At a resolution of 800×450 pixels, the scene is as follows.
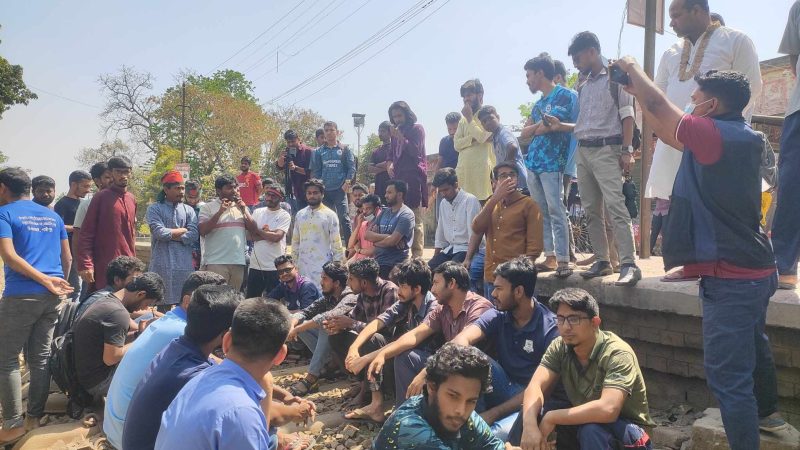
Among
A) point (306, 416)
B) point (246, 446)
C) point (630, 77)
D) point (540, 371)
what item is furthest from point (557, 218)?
point (246, 446)

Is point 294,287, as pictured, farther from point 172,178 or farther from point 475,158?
point 475,158

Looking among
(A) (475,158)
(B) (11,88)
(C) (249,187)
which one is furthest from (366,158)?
(A) (475,158)

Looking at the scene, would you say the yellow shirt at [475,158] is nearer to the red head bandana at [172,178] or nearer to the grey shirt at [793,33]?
the grey shirt at [793,33]

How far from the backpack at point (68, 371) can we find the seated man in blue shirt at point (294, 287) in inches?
74.3

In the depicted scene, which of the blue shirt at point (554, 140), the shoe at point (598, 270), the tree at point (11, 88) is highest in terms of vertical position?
the tree at point (11, 88)

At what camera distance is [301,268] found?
20.5 ft

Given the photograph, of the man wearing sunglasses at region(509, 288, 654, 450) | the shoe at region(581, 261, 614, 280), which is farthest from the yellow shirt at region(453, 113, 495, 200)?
the man wearing sunglasses at region(509, 288, 654, 450)

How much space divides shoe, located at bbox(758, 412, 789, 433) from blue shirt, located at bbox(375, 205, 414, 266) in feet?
11.2

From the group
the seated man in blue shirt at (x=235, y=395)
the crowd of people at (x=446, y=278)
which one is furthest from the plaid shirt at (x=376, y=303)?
the seated man in blue shirt at (x=235, y=395)

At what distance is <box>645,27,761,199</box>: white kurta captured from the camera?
3443 millimetres

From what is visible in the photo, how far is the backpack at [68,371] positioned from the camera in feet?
14.3

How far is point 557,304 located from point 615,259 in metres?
2.10

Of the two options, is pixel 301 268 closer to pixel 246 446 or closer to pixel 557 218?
pixel 557 218

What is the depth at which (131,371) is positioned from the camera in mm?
2859
